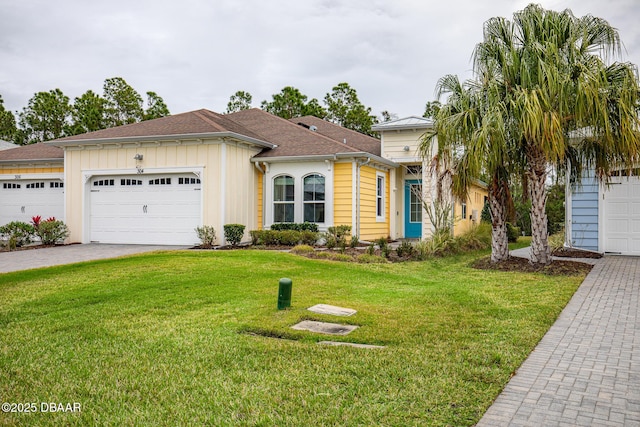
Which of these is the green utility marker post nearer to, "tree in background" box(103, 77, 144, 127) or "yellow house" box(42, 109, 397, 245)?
"yellow house" box(42, 109, 397, 245)

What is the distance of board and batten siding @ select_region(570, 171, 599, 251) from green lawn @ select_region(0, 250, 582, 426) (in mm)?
6048

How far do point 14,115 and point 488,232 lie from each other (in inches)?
1330

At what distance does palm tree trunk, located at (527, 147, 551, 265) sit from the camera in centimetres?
1059

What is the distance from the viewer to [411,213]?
62.9 feet

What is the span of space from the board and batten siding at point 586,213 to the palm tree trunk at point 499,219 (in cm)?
383

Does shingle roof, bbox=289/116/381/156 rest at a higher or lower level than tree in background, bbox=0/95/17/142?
lower

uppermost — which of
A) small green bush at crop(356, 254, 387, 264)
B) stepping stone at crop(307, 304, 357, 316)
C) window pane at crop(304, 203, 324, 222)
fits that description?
window pane at crop(304, 203, 324, 222)

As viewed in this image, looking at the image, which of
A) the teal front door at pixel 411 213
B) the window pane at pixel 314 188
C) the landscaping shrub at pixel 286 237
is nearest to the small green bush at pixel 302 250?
the landscaping shrub at pixel 286 237

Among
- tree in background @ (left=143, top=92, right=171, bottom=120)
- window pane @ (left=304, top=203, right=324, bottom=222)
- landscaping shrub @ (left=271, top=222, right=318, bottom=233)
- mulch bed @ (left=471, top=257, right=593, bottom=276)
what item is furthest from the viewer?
tree in background @ (left=143, top=92, right=171, bottom=120)

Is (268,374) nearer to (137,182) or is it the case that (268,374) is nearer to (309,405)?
(309,405)

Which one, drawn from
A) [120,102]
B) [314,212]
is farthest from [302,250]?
[120,102]

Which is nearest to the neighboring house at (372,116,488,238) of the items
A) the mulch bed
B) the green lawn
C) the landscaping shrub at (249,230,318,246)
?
the landscaping shrub at (249,230,318,246)

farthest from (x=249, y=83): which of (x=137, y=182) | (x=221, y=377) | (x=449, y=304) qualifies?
(x=221, y=377)

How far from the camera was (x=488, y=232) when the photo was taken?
17.3 metres
